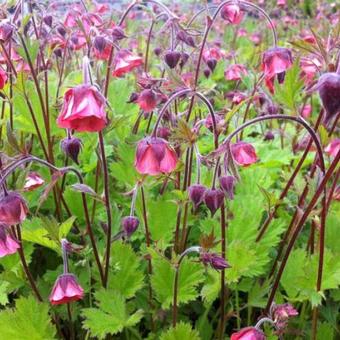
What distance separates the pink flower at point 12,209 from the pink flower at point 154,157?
1.03ft

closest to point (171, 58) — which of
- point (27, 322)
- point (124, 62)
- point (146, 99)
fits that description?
point (124, 62)

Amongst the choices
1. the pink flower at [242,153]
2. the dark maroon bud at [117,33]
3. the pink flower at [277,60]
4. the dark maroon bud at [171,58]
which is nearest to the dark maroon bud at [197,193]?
the pink flower at [242,153]

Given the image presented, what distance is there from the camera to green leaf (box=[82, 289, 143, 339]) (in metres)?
1.54

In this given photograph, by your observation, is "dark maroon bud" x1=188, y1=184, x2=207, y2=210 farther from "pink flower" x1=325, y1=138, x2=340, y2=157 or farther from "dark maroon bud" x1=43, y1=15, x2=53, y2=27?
"dark maroon bud" x1=43, y1=15, x2=53, y2=27

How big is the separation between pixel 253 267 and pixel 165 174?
0.40 meters

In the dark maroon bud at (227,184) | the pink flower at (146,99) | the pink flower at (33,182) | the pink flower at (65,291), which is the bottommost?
the pink flower at (65,291)

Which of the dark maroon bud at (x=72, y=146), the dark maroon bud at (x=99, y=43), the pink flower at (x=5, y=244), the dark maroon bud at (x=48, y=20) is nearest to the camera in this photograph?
the pink flower at (x=5, y=244)

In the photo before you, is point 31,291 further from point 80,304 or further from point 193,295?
point 193,295

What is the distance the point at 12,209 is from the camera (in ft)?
4.33

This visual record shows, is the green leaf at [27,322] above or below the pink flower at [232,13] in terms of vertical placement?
below

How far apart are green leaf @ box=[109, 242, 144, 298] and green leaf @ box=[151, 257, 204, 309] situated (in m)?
Answer: 0.06

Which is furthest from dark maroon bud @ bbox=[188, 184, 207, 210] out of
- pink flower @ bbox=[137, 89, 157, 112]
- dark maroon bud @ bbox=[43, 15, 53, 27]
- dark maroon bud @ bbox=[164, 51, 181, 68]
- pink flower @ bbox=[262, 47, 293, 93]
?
dark maroon bud @ bbox=[43, 15, 53, 27]

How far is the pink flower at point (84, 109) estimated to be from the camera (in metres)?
1.26

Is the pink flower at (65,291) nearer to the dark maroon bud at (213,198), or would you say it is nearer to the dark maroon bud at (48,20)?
the dark maroon bud at (213,198)
